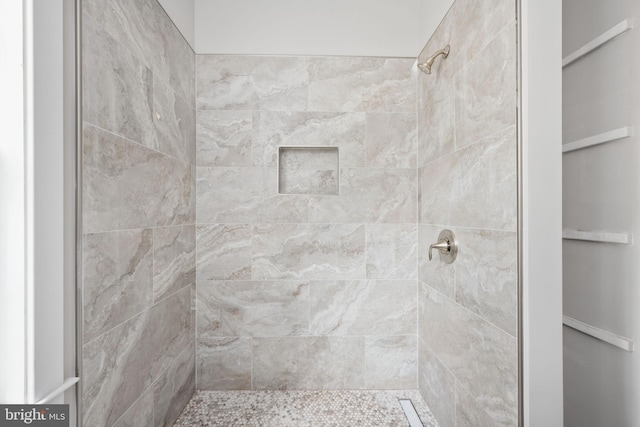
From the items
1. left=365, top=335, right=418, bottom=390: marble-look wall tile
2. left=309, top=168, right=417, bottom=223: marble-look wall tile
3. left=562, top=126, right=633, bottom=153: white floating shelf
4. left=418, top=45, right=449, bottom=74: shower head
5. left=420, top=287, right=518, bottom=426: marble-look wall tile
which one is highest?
left=418, top=45, right=449, bottom=74: shower head

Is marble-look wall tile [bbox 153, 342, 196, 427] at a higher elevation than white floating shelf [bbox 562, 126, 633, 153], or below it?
below

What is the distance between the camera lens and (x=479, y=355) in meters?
1.05

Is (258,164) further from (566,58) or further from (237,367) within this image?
(566,58)

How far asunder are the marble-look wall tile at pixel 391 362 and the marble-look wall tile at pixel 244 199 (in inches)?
29.5

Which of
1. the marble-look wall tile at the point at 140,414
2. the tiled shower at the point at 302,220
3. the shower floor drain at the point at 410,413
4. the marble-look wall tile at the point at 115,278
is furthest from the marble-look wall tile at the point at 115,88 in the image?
the shower floor drain at the point at 410,413

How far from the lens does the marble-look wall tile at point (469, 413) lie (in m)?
1.02

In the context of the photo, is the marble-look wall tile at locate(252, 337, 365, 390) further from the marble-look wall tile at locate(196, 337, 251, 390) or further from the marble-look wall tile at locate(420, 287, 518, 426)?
the marble-look wall tile at locate(420, 287, 518, 426)

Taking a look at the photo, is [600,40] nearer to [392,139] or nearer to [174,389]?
[392,139]

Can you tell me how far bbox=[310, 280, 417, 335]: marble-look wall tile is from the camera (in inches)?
64.4

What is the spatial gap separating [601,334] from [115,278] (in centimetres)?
158

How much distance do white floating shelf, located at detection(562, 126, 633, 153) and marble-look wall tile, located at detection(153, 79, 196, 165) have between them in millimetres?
1547

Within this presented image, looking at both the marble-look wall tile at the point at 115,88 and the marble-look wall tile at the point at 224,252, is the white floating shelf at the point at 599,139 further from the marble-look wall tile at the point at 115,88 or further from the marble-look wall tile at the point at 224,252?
the marble-look wall tile at the point at 115,88

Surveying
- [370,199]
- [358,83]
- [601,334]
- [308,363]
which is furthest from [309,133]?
[601,334]

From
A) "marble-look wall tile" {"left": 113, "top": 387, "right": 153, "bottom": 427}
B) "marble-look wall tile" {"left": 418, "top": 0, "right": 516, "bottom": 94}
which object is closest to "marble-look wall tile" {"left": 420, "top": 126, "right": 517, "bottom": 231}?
"marble-look wall tile" {"left": 418, "top": 0, "right": 516, "bottom": 94}
